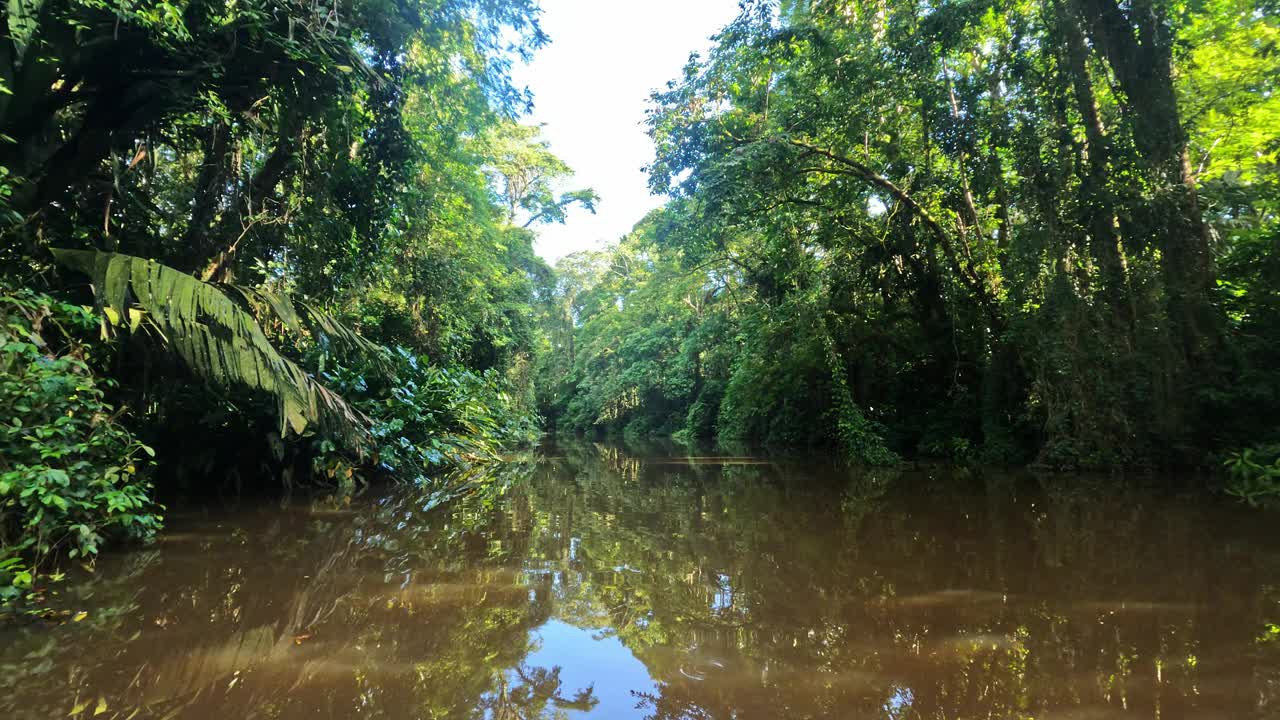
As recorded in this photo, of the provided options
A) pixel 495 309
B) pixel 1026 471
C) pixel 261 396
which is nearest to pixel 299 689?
pixel 261 396

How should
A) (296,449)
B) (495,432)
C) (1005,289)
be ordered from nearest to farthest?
(296,449)
(1005,289)
(495,432)

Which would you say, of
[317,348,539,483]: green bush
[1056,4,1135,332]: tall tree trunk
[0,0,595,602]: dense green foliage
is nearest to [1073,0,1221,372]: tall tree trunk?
[1056,4,1135,332]: tall tree trunk

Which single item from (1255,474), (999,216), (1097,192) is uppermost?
(999,216)

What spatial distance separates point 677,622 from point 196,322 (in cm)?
366

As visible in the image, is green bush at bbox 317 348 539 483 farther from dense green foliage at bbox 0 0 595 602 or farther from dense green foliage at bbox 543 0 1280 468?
dense green foliage at bbox 543 0 1280 468

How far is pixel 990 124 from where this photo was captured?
25.8ft

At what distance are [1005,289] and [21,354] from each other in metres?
10.6

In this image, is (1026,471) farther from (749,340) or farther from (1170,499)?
(749,340)

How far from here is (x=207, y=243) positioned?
5.27 metres

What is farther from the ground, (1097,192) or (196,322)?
(1097,192)

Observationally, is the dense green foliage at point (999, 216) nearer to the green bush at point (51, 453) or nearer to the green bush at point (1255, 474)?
the green bush at point (1255, 474)

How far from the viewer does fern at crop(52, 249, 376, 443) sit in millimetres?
3582

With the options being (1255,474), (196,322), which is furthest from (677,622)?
(1255,474)

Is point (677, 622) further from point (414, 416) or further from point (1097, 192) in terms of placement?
point (1097, 192)
